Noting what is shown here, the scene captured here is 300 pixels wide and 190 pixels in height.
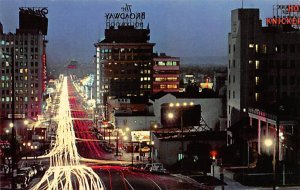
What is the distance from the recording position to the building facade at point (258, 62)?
27.5m

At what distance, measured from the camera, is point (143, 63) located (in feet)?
217

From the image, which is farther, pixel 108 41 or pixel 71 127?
pixel 108 41

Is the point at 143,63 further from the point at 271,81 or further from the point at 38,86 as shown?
the point at 271,81

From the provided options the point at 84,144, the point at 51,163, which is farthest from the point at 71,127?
the point at 51,163

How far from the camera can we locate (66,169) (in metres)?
20.7

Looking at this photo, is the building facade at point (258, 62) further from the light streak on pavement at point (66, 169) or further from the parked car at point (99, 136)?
the parked car at point (99, 136)

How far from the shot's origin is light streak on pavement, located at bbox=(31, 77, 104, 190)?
14.4 metres

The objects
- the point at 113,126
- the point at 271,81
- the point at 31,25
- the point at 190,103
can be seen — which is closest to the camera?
the point at 271,81

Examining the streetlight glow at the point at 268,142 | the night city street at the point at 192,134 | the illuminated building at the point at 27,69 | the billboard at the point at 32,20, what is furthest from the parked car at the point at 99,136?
the billboard at the point at 32,20

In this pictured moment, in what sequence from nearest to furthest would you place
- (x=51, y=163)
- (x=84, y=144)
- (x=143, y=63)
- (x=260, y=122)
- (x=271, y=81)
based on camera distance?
(x=260, y=122)
(x=51, y=163)
(x=271, y=81)
(x=84, y=144)
(x=143, y=63)

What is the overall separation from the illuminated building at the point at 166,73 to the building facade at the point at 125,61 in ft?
4.69

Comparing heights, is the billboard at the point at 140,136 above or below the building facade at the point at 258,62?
below

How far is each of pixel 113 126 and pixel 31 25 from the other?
79.8 feet

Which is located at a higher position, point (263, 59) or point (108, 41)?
point (108, 41)
